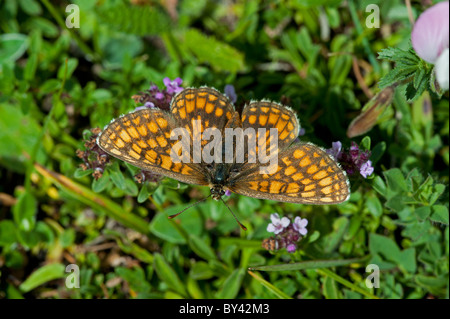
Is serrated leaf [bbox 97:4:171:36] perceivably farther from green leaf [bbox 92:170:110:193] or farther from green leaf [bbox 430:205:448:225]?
green leaf [bbox 430:205:448:225]

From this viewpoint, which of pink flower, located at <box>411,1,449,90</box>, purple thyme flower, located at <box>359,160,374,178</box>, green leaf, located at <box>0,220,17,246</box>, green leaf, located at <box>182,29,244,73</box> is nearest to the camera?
pink flower, located at <box>411,1,449,90</box>

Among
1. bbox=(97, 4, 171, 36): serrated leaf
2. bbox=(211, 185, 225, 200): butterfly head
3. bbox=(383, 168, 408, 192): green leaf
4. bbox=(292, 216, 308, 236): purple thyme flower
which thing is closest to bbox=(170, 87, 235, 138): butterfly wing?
bbox=(211, 185, 225, 200): butterfly head

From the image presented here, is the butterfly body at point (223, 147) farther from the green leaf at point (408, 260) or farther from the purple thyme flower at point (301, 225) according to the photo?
the green leaf at point (408, 260)

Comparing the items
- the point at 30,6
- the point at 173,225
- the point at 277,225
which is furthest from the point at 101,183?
the point at 30,6

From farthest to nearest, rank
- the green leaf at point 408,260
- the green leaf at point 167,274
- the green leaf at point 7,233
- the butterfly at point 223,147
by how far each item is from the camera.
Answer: the green leaf at point 7,233 → the green leaf at point 167,274 → the green leaf at point 408,260 → the butterfly at point 223,147

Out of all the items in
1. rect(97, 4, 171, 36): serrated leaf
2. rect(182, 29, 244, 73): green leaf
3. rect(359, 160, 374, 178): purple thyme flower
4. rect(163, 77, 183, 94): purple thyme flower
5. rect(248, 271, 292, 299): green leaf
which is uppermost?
rect(97, 4, 171, 36): serrated leaf

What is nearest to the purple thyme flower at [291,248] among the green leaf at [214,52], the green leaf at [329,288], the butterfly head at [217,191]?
the green leaf at [329,288]

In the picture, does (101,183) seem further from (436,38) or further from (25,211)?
(436,38)

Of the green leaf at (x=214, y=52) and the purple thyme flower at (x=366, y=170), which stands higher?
the green leaf at (x=214, y=52)

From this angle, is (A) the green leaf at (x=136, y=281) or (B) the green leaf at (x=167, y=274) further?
(A) the green leaf at (x=136, y=281)
